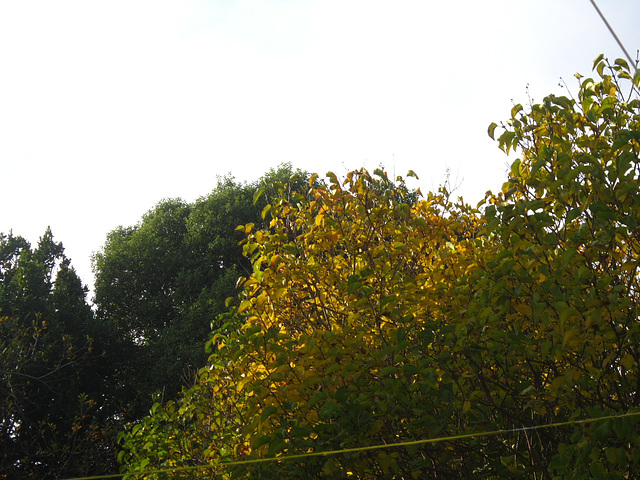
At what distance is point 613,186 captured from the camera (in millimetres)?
2178

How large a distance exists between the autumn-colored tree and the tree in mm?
6864

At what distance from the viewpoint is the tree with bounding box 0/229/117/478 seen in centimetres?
962

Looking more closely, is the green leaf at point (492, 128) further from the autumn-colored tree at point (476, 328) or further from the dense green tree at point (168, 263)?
the dense green tree at point (168, 263)

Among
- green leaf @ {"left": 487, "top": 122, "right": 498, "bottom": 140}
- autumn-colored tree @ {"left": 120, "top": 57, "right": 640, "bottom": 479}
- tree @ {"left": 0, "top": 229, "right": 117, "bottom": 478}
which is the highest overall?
tree @ {"left": 0, "top": 229, "right": 117, "bottom": 478}

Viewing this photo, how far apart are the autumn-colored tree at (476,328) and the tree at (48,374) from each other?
270 inches

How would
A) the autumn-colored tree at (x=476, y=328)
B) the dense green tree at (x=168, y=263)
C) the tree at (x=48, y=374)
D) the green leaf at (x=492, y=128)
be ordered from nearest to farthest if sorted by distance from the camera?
the autumn-colored tree at (x=476, y=328), the green leaf at (x=492, y=128), the tree at (x=48, y=374), the dense green tree at (x=168, y=263)

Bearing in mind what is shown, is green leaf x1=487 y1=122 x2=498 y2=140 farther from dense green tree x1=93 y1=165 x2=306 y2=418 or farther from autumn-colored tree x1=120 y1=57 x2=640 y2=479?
dense green tree x1=93 y1=165 x2=306 y2=418

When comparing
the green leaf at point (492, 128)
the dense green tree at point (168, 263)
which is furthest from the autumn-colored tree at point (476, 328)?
the dense green tree at point (168, 263)

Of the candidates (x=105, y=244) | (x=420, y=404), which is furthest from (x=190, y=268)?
(x=420, y=404)

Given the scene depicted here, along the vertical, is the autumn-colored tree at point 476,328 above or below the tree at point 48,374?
below

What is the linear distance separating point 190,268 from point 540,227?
47.1 feet

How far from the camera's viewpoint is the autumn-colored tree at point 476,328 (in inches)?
82.0

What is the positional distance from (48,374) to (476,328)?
8223mm

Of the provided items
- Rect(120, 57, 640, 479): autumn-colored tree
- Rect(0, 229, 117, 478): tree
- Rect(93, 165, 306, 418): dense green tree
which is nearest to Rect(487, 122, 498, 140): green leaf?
Rect(120, 57, 640, 479): autumn-colored tree
